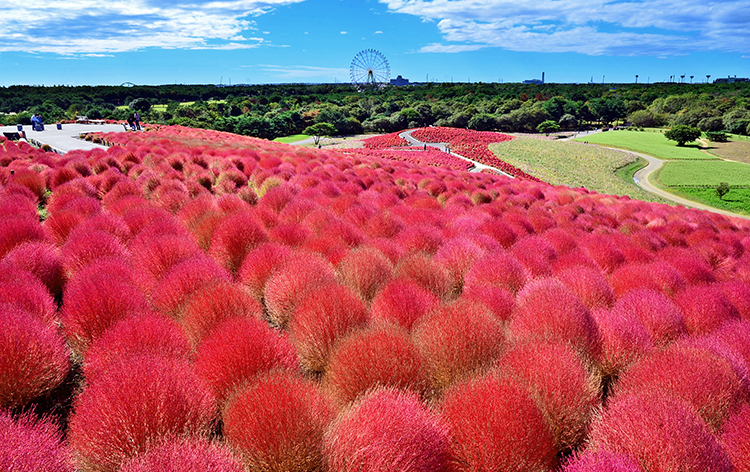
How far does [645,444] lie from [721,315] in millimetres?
3659

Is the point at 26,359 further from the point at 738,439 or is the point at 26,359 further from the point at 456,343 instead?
the point at 738,439

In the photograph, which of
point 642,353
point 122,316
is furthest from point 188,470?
point 642,353

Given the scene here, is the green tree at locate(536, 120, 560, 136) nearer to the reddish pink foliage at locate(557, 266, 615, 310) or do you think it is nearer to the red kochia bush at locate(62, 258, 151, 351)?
the reddish pink foliage at locate(557, 266, 615, 310)

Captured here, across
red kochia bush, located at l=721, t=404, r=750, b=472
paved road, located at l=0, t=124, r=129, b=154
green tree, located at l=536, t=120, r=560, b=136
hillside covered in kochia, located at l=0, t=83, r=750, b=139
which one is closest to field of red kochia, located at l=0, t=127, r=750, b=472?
red kochia bush, located at l=721, t=404, r=750, b=472

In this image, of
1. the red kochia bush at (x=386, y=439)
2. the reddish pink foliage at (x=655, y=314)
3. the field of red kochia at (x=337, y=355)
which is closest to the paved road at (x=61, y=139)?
the field of red kochia at (x=337, y=355)

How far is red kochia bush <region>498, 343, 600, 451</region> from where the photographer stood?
2781 mm

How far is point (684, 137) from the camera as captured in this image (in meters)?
69.8

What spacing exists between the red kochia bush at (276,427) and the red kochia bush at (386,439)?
104 millimetres

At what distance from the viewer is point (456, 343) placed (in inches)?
127

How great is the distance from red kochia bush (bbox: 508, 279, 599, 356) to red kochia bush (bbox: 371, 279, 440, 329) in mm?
853

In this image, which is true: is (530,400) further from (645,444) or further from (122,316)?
(122,316)

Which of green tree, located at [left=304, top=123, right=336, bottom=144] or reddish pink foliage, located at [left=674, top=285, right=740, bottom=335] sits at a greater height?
green tree, located at [left=304, top=123, right=336, bottom=144]

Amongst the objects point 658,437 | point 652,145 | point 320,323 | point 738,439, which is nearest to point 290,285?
point 320,323

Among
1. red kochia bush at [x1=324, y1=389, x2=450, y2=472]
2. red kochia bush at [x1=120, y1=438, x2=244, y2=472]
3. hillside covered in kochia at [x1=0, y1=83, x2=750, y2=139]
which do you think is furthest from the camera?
A: hillside covered in kochia at [x1=0, y1=83, x2=750, y2=139]
